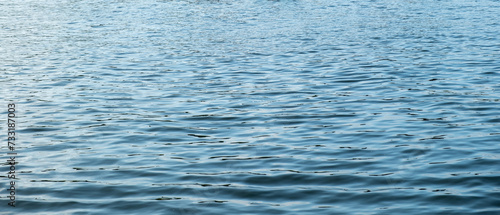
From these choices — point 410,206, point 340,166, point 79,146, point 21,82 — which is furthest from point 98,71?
point 410,206

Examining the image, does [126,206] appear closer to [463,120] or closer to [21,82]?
[463,120]

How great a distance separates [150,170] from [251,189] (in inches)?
79.8

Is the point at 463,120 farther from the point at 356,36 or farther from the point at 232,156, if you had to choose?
the point at 356,36

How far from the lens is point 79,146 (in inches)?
541

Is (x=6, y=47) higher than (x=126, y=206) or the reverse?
higher

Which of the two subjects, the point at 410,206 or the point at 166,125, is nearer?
the point at 410,206

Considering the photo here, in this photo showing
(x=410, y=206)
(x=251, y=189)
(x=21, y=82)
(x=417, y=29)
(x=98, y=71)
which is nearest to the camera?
(x=410, y=206)

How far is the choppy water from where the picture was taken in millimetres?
10789

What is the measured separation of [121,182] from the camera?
11.5 metres

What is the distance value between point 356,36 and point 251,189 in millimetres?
19806

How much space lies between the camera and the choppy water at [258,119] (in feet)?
35.4

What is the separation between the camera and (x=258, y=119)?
15.7 metres

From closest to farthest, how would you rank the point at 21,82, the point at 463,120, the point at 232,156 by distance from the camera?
the point at 232,156, the point at 463,120, the point at 21,82

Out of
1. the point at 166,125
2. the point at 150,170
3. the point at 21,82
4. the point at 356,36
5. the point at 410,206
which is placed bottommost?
the point at 410,206
